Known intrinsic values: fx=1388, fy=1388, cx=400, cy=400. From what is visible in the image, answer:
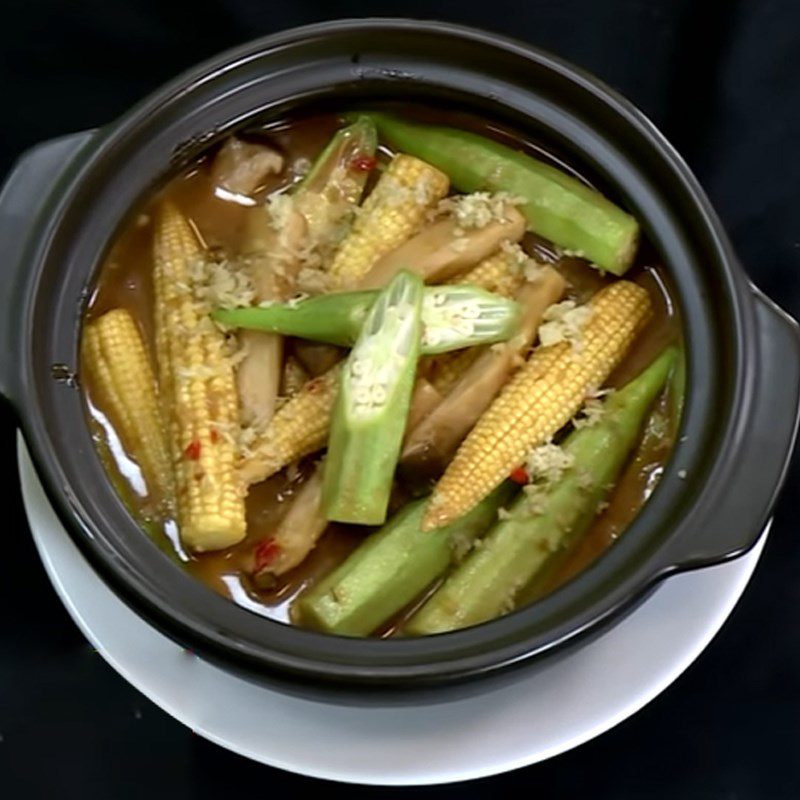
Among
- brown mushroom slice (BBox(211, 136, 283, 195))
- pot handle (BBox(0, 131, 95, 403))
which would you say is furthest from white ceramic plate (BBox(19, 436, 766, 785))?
brown mushroom slice (BBox(211, 136, 283, 195))

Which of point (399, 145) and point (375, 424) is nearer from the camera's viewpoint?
point (375, 424)

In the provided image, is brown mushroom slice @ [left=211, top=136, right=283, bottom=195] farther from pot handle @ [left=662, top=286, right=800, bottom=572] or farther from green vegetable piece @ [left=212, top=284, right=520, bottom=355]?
pot handle @ [left=662, top=286, right=800, bottom=572]

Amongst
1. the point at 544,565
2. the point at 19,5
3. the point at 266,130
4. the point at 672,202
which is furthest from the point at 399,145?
the point at 19,5

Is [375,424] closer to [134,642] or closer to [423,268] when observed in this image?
[423,268]

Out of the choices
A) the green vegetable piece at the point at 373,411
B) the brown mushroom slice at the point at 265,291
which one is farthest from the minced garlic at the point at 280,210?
the green vegetable piece at the point at 373,411

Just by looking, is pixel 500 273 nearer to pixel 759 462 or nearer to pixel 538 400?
pixel 538 400

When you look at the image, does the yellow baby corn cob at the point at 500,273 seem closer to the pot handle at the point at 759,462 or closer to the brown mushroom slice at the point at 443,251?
the brown mushroom slice at the point at 443,251
